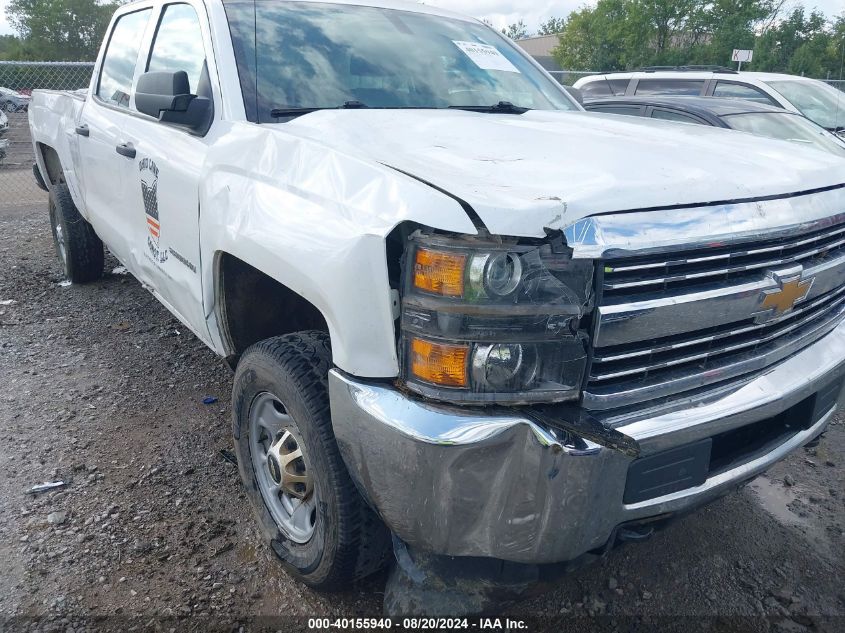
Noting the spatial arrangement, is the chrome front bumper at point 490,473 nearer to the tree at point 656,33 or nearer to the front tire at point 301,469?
the front tire at point 301,469

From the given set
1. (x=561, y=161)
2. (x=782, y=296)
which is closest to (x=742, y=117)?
(x=782, y=296)

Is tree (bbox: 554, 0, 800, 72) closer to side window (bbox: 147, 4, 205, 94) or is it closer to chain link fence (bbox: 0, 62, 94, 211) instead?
chain link fence (bbox: 0, 62, 94, 211)

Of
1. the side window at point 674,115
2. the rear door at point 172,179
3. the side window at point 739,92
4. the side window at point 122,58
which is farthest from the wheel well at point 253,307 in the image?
the side window at point 739,92

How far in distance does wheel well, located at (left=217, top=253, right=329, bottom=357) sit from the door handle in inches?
45.3

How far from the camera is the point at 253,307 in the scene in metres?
2.72

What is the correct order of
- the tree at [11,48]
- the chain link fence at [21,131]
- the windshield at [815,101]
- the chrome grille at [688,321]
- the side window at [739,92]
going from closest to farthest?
the chrome grille at [688,321] → the side window at [739,92] → the windshield at [815,101] → the chain link fence at [21,131] → the tree at [11,48]

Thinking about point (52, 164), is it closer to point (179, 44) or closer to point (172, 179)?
point (179, 44)

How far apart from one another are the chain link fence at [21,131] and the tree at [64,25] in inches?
1271

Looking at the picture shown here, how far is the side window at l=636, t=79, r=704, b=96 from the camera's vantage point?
9.52 meters

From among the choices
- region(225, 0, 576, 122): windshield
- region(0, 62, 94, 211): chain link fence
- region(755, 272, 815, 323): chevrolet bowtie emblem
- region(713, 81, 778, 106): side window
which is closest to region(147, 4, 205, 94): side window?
region(225, 0, 576, 122): windshield

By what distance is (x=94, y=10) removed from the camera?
51.9 meters

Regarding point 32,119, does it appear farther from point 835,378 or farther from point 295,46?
point 835,378

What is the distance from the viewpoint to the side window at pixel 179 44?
9.80 ft

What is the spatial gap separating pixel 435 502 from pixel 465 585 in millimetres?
332
